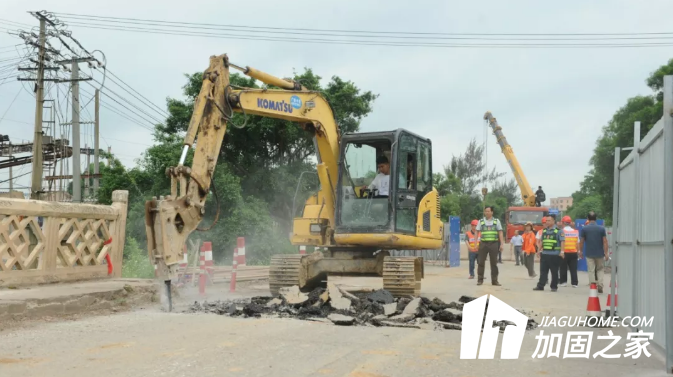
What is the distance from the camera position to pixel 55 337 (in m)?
7.76

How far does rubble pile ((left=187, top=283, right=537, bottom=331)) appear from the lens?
9188mm

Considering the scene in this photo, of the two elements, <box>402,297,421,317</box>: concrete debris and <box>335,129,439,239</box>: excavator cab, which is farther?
<box>335,129,439,239</box>: excavator cab

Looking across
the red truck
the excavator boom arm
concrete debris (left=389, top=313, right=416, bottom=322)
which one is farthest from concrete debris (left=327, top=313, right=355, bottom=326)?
the red truck

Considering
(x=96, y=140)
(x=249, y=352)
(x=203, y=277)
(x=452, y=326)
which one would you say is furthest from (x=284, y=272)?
(x=96, y=140)

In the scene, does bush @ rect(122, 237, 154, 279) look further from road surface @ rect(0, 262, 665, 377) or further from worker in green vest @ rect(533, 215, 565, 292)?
worker in green vest @ rect(533, 215, 565, 292)

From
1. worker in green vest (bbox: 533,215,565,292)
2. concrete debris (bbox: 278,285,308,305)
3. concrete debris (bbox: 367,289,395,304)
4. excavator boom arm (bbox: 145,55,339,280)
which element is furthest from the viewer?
worker in green vest (bbox: 533,215,565,292)

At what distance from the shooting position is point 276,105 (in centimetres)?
1243

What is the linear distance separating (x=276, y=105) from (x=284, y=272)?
10.8 feet

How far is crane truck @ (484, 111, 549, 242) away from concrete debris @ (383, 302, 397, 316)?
26571mm

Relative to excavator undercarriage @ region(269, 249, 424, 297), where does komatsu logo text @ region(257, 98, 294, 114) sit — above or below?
above

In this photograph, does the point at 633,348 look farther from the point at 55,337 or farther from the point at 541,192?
the point at 541,192

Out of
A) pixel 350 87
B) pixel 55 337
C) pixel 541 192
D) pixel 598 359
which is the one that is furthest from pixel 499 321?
pixel 541 192

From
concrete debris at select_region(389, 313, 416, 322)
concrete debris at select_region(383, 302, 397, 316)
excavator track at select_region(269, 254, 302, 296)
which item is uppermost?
excavator track at select_region(269, 254, 302, 296)

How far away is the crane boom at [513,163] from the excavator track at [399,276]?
31574mm
